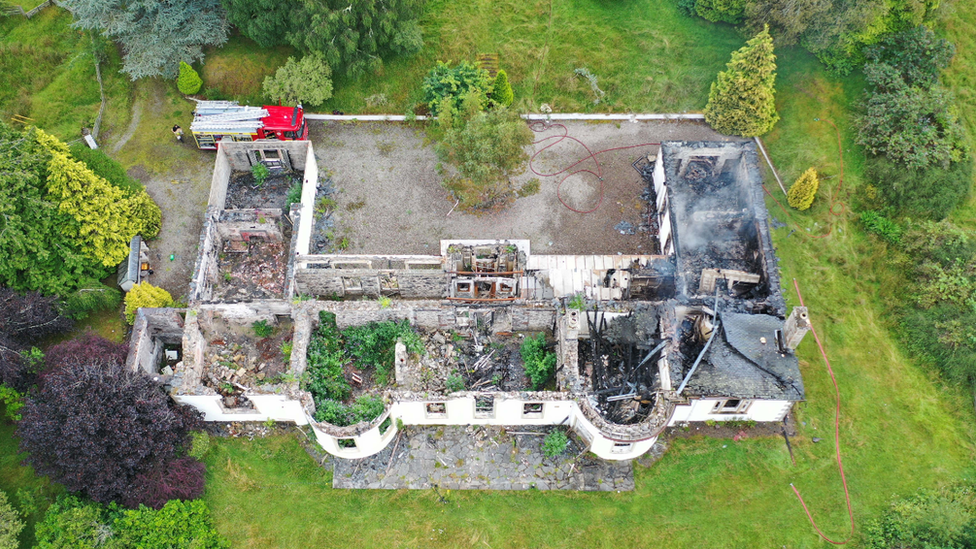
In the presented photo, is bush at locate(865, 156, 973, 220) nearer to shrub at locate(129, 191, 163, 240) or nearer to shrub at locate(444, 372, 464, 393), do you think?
shrub at locate(444, 372, 464, 393)

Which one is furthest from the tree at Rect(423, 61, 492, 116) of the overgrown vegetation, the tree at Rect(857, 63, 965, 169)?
the tree at Rect(857, 63, 965, 169)

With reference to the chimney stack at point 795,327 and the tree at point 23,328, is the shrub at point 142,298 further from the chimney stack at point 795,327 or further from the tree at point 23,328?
the chimney stack at point 795,327

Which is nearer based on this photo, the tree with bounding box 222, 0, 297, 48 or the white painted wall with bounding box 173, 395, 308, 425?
the white painted wall with bounding box 173, 395, 308, 425

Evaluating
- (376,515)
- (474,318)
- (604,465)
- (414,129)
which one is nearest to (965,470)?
(604,465)

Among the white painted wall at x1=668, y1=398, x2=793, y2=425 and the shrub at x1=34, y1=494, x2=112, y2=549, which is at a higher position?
the shrub at x1=34, y1=494, x2=112, y2=549

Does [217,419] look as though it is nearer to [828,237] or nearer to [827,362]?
[827,362]

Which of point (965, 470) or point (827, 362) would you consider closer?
point (965, 470)

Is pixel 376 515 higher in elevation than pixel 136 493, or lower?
lower
